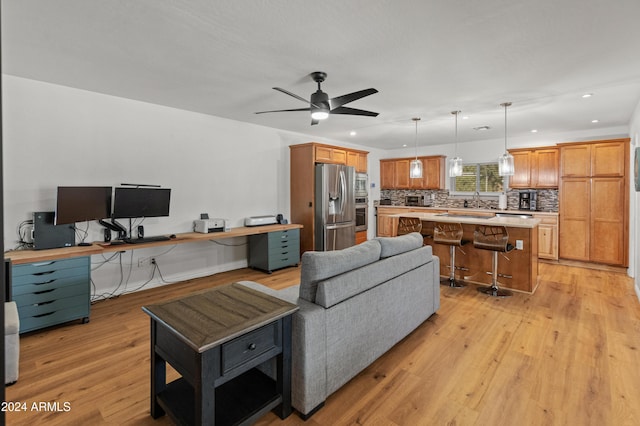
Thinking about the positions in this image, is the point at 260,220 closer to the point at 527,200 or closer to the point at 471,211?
the point at 471,211

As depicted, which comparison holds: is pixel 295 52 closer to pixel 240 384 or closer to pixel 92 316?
pixel 240 384

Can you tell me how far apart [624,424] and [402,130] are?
196 inches

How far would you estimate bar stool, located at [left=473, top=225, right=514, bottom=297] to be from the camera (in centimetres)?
400

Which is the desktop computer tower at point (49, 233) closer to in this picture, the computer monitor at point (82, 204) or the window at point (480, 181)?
the computer monitor at point (82, 204)

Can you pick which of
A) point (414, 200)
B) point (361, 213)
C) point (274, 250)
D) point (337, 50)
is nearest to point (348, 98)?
point (337, 50)

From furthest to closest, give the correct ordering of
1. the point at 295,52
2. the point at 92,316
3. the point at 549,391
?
the point at 92,316 → the point at 295,52 → the point at 549,391

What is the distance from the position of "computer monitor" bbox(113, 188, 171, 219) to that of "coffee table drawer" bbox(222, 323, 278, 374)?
2.81 metres

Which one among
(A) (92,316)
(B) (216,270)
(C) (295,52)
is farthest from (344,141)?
(A) (92,316)

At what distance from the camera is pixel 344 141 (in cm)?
745

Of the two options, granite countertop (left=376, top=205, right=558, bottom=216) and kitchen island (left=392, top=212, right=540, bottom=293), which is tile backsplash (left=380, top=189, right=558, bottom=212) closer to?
granite countertop (left=376, top=205, right=558, bottom=216)

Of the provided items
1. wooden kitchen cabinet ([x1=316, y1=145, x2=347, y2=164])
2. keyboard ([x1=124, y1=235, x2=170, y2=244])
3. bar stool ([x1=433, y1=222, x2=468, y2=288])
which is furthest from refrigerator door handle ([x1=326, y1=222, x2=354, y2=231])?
keyboard ([x1=124, y1=235, x2=170, y2=244])

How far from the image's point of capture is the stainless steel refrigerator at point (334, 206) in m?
5.64

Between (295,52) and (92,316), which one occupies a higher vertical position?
(295,52)

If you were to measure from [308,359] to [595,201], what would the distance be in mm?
5866
